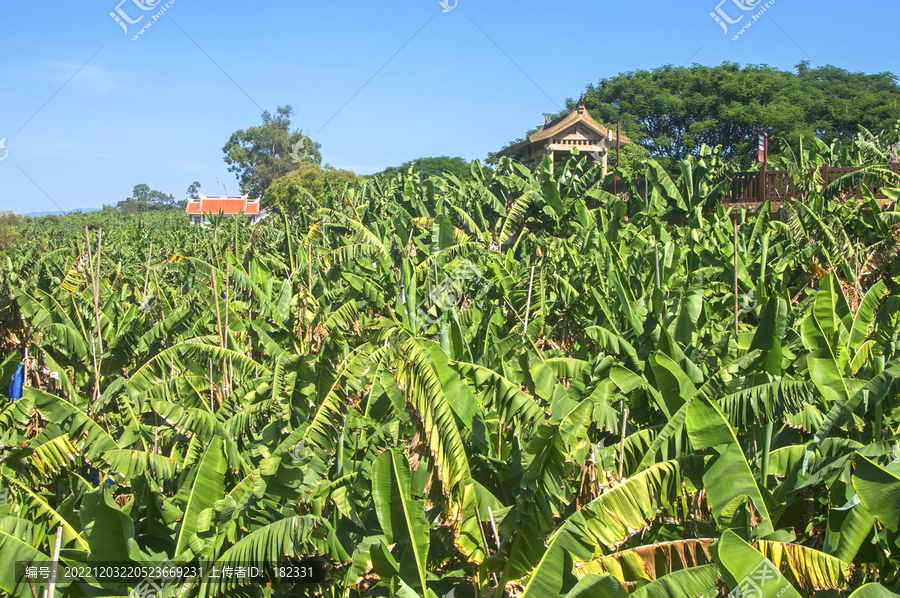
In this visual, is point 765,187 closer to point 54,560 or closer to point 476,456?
point 476,456

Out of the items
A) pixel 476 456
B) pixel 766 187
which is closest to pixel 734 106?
pixel 766 187

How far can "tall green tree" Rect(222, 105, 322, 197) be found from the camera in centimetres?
7800

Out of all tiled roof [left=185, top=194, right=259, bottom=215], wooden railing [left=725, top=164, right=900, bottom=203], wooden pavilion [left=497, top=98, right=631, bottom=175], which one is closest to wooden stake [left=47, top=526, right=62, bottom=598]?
wooden railing [left=725, top=164, right=900, bottom=203]

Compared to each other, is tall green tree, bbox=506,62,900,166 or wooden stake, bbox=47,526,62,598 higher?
tall green tree, bbox=506,62,900,166

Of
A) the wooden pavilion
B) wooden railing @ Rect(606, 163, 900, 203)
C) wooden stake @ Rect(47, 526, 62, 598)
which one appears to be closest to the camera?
wooden stake @ Rect(47, 526, 62, 598)

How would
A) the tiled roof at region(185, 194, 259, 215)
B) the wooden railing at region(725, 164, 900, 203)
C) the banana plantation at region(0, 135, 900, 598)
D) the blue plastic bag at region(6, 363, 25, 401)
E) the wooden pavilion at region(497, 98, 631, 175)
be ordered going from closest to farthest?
the banana plantation at region(0, 135, 900, 598), the blue plastic bag at region(6, 363, 25, 401), the wooden railing at region(725, 164, 900, 203), the wooden pavilion at region(497, 98, 631, 175), the tiled roof at region(185, 194, 259, 215)

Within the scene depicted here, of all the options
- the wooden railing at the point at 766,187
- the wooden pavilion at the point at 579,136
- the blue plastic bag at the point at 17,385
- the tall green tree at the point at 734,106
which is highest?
the tall green tree at the point at 734,106

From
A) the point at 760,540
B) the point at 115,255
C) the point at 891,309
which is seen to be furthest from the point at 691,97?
the point at 760,540

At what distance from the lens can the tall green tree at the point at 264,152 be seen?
256 ft

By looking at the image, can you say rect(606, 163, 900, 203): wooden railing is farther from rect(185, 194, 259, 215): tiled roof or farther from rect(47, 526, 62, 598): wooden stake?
rect(185, 194, 259, 215): tiled roof

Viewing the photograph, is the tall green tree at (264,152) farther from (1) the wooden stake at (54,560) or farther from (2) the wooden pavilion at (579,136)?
(1) the wooden stake at (54,560)

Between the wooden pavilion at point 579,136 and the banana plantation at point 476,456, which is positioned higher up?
the wooden pavilion at point 579,136

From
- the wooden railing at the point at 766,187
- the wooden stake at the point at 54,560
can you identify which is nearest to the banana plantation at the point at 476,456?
the wooden stake at the point at 54,560

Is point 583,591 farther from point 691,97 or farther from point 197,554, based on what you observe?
point 691,97
